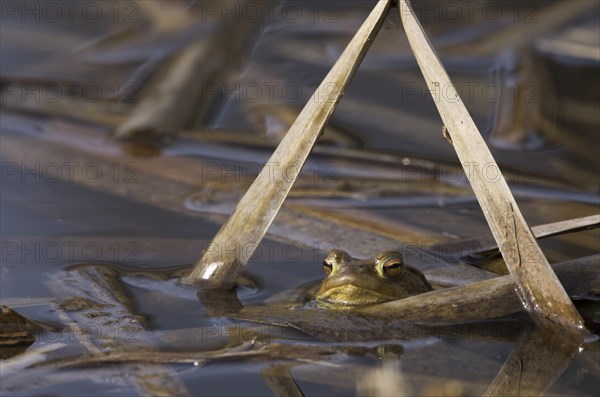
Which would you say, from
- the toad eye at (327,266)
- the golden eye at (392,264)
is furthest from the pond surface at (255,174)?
the golden eye at (392,264)

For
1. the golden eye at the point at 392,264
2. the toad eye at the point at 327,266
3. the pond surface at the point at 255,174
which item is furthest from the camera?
the toad eye at the point at 327,266

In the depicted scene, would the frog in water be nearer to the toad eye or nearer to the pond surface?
the toad eye

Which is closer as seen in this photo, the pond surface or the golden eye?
the pond surface

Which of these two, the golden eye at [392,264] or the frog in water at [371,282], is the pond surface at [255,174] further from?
the golden eye at [392,264]

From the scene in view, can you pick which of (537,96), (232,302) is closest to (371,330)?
(232,302)

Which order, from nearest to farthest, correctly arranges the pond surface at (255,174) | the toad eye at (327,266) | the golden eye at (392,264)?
the pond surface at (255,174), the golden eye at (392,264), the toad eye at (327,266)

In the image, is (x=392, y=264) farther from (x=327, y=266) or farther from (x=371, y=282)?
(x=327, y=266)

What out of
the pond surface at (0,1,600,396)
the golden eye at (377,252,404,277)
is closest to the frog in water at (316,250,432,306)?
the golden eye at (377,252,404,277)

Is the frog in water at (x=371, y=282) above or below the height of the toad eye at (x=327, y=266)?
below

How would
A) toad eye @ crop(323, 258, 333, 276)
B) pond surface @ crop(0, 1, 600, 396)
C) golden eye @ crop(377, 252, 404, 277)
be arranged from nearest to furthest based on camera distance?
pond surface @ crop(0, 1, 600, 396)
golden eye @ crop(377, 252, 404, 277)
toad eye @ crop(323, 258, 333, 276)
